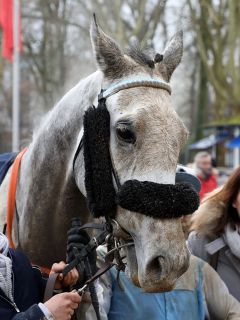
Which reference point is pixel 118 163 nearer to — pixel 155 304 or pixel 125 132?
pixel 125 132

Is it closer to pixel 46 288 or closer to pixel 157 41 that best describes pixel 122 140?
pixel 46 288

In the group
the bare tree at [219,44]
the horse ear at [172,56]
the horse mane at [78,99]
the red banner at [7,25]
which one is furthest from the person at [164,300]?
the bare tree at [219,44]

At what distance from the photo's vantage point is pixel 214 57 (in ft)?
67.9

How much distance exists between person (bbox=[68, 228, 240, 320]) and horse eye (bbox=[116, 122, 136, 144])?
1.70 ft

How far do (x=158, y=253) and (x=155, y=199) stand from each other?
0.22 m

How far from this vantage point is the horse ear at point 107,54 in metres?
2.61

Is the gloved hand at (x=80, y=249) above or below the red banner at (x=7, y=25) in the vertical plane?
below

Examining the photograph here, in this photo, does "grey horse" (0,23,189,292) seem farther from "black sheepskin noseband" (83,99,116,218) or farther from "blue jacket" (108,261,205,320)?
"blue jacket" (108,261,205,320)

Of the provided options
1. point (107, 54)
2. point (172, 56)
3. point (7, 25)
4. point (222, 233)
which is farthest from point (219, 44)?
point (107, 54)

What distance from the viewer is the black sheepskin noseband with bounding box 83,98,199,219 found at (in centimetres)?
231

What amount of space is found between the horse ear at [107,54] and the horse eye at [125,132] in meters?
0.29

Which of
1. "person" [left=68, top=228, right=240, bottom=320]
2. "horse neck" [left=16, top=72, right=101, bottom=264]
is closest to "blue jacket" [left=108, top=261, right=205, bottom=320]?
"person" [left=68, top=228, right=240, bottom=320]

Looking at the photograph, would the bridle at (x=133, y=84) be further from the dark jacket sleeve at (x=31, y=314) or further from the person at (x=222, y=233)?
the person at (x=222, y=233)

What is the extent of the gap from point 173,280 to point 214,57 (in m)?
19.1
